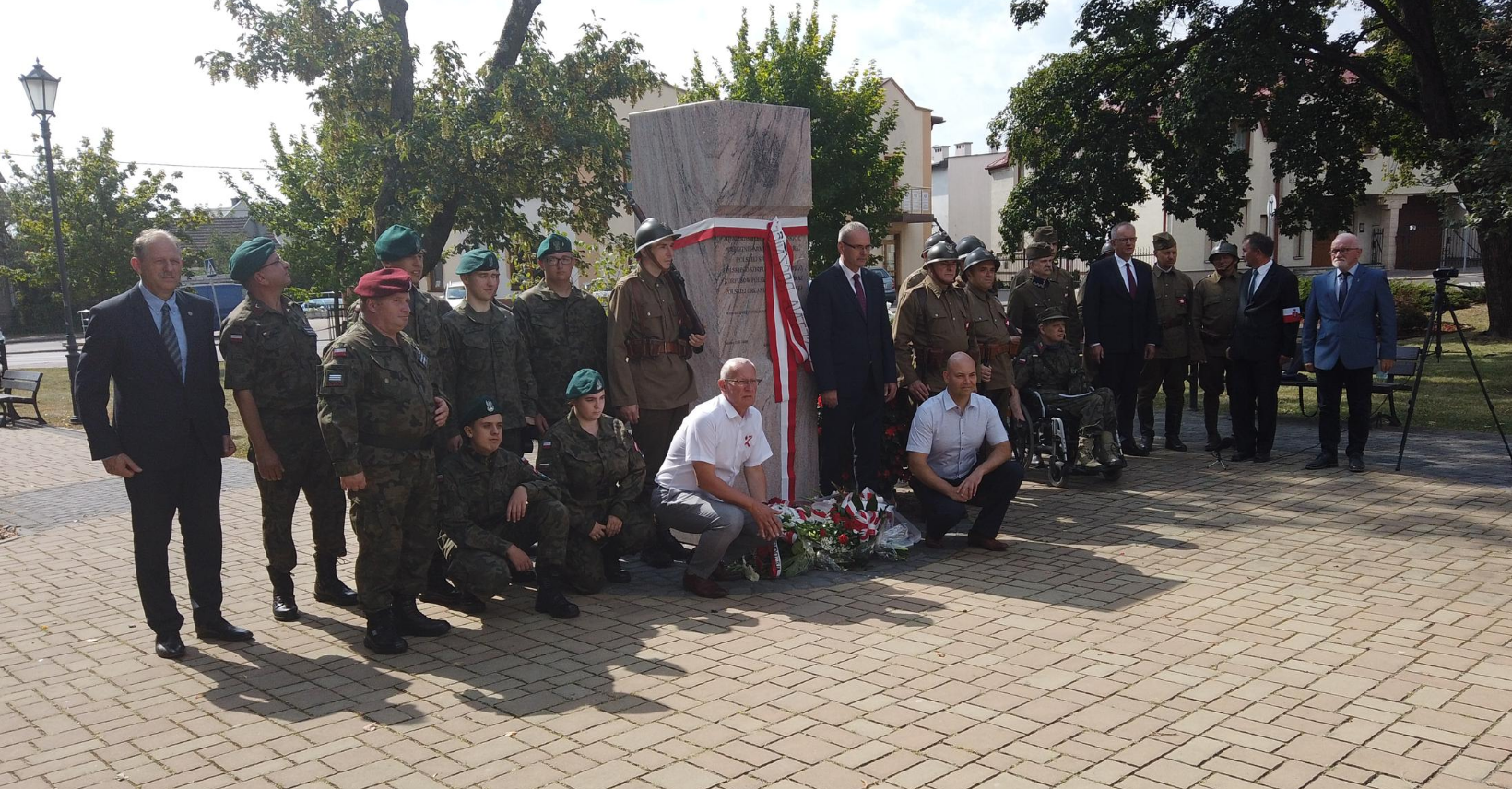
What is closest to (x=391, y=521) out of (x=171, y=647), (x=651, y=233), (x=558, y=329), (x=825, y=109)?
(x=171, y=647)

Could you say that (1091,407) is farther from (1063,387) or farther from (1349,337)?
(1349,337)

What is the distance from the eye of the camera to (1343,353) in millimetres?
9078

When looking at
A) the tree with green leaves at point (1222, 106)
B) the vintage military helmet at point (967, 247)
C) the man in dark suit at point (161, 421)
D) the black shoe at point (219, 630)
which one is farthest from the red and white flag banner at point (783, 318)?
the tree with green leaves at point (1222, 106)

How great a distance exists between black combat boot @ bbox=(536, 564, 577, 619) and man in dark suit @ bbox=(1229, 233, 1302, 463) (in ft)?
21.2

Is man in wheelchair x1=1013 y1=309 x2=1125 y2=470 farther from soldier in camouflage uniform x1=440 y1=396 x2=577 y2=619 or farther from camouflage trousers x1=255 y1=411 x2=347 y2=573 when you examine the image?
camouflage trousers x1=255 y1=411 x2=347 y2=573

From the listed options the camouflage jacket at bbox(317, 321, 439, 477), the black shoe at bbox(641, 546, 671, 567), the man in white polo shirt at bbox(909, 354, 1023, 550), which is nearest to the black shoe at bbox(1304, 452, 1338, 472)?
the man in white polo shirt at bbox(909, 354, 1023, 550)

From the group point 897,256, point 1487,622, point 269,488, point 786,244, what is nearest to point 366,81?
point 786,244

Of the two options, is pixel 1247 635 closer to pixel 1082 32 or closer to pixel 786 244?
pixel 786 244

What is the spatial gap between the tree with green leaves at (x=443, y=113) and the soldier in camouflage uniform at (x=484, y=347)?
280 inches

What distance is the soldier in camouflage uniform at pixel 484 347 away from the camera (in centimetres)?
655

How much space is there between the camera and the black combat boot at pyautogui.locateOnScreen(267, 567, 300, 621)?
5.92 m

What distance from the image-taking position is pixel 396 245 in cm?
610

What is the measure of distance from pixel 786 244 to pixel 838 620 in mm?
2808

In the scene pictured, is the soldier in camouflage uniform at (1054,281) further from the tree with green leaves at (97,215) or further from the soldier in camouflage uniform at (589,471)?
the tree with green leaves at (97,215)
